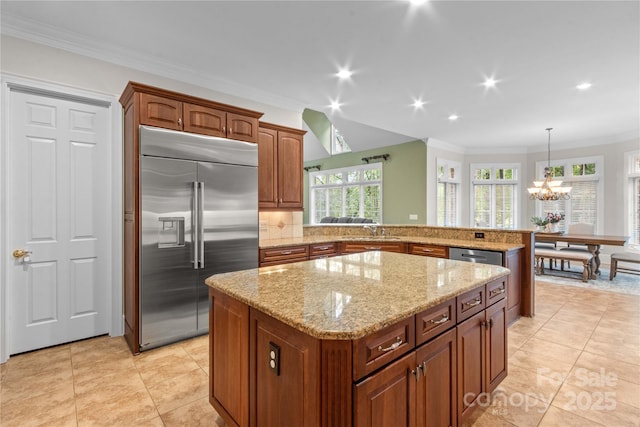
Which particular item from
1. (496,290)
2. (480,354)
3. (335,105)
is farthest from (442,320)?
(335,105)

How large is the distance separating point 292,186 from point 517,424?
10.7 feet

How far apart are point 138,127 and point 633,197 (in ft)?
29.7

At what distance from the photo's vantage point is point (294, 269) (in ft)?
6.75

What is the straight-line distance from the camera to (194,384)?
7.33 ft

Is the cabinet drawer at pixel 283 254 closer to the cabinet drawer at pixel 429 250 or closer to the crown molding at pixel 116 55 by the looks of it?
the cabinet drawer at pixel 429 250

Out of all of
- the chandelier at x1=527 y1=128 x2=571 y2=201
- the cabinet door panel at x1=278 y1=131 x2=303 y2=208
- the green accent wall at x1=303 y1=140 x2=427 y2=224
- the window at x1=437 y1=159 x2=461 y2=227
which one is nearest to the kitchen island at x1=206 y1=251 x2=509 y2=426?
the cabinet door panel at x1=278 y1=131 x2=303 y2=208

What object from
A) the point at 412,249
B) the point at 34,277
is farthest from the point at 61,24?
the point at 412,249

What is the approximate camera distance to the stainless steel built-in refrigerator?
2.69 meters

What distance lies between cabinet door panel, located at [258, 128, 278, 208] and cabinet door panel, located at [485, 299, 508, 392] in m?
2.76

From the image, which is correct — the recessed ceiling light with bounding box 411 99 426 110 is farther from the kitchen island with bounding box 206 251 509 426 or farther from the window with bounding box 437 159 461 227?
the kitchen island with bounding box 206 251 509 426

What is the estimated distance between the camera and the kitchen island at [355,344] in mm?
1058

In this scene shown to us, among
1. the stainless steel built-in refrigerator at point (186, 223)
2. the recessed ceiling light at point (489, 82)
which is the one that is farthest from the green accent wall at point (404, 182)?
the stainless steel built-in refrigerator at point (186, 223)

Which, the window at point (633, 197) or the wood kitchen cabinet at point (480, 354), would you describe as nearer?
the wood kitchen cabinet at point (480, 354)

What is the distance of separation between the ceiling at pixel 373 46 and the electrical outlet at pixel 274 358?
2.47 m
